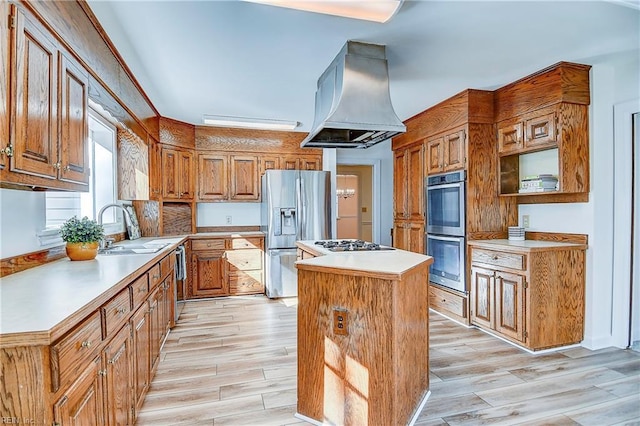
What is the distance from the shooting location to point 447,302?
3.80 meters

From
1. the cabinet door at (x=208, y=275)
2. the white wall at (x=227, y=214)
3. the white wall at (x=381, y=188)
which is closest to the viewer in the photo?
the cabinet door at (x=208, y=275)

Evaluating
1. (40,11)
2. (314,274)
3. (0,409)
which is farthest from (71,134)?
(314,274)

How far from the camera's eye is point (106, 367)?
4.72 ft

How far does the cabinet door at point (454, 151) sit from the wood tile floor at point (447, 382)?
1706 millimetres

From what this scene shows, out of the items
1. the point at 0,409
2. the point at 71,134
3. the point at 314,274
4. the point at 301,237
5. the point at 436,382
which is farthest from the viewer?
the point at 301,237

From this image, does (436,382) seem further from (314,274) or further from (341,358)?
(314,274)

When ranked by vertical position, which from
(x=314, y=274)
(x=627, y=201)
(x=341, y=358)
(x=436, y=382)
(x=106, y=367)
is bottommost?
(x=436, y=382)

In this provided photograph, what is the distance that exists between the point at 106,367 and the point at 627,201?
393cm

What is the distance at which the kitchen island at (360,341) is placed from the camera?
173 centimetres

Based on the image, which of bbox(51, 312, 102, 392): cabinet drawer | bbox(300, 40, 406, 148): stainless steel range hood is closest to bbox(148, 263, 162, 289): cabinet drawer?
bbox(51, 312, 102, 392): cabinet drawer

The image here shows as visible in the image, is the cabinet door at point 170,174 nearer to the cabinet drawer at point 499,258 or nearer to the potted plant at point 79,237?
the potted plant at point 79,237

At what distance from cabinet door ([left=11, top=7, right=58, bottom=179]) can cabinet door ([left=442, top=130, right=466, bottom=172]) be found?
3.36m

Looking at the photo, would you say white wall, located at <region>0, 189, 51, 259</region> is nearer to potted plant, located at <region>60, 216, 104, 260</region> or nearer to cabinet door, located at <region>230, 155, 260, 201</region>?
potted plant, located at <region>60, 216, 104, 260</region>

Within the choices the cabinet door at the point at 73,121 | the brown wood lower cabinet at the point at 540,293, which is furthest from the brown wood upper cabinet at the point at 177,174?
the brown wood lower cabinet at the point at 540,293
